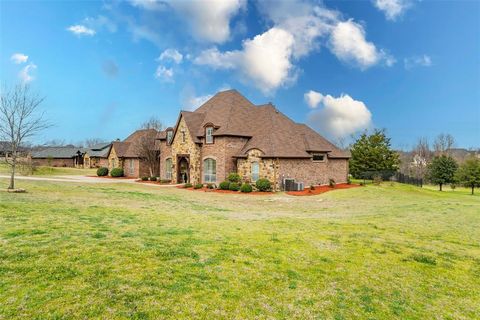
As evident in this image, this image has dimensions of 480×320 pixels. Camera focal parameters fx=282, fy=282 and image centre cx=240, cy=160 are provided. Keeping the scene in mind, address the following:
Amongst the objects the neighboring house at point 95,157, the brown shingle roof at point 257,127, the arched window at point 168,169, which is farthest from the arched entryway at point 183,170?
the neighboring house at point 95,157

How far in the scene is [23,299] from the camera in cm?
484

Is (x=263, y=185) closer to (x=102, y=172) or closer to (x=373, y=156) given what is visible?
(x=373, y=156)

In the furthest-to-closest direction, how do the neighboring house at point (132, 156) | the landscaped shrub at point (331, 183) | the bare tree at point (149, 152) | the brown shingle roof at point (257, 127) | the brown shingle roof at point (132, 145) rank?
the brown shingle roof at point (132, 145), the neighboring house at point (132, 156), the bare tree at point (149, 152), the landscaped shrub at point (331, 183), the brown shingle roof at point (257, 127)

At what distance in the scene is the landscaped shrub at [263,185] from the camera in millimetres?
28000

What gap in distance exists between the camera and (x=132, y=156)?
1775 inches

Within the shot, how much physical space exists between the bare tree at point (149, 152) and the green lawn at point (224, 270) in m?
31.4

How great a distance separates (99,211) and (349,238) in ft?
36.2

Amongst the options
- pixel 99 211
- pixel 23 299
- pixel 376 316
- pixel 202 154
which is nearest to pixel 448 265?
pixel 376 316

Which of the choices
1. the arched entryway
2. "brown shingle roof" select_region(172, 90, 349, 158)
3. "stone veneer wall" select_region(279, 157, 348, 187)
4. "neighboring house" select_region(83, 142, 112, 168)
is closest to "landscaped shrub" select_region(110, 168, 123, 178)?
the arched entryway

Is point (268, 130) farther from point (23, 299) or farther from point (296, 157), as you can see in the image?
point (23, 299)

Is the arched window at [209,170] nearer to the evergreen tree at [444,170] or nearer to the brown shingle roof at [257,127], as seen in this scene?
the brown shingle roof at [257,127]

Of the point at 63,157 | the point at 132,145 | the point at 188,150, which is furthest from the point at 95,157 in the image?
the point at 188,150

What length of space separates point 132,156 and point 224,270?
41957mm

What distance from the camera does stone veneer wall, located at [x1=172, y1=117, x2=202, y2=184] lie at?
32.8m
